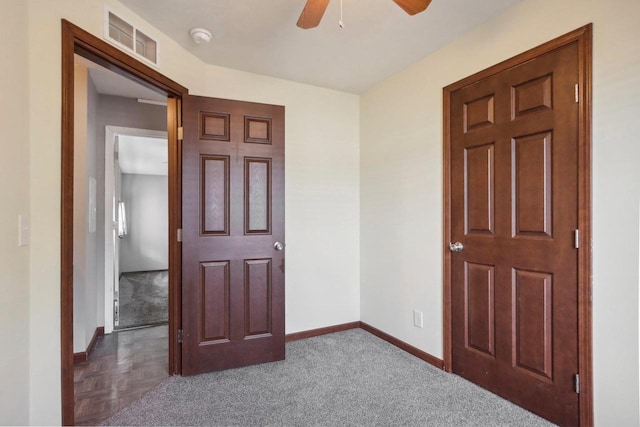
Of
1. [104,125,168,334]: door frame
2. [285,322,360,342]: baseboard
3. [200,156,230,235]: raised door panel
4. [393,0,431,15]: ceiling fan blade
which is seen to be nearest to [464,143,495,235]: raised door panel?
[393,0,431,15]: ceiling fan blade

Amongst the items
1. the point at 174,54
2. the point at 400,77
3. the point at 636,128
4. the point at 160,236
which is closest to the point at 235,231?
the point at 174,54

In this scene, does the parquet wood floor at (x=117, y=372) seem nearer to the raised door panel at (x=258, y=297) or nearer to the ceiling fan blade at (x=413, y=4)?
the raised door panel at (x=258, y=297)

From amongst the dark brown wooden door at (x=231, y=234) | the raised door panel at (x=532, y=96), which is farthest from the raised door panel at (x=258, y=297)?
the raised door panel at (x=532, y=96)

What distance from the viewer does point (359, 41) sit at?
7.97 ft

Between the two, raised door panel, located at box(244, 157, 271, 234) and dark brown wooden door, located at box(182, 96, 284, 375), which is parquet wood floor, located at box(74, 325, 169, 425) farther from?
raised door panel, located at box(244, 157, 271, 234)

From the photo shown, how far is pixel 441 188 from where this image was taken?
257cm

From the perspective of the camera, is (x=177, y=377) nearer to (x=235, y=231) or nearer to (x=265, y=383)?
(x=265, y=383)

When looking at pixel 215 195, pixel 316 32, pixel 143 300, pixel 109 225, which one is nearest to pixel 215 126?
pixel 215 195

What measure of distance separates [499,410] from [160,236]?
7.46 m

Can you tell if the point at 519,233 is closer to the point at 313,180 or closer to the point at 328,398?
the point at 328,398

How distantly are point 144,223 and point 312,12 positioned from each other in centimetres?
732

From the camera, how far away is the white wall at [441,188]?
1585 millimetres

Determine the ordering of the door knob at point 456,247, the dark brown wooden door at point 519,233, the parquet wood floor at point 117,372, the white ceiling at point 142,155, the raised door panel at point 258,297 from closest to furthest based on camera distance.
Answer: the dark brown wooden door at point 519,233, the parquet wood floor at point 117,372, the door knob at point 456,247, the raised door panel at point 258,297, the white ceiling at point 142,155

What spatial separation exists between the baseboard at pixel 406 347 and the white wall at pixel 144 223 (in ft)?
19.2
